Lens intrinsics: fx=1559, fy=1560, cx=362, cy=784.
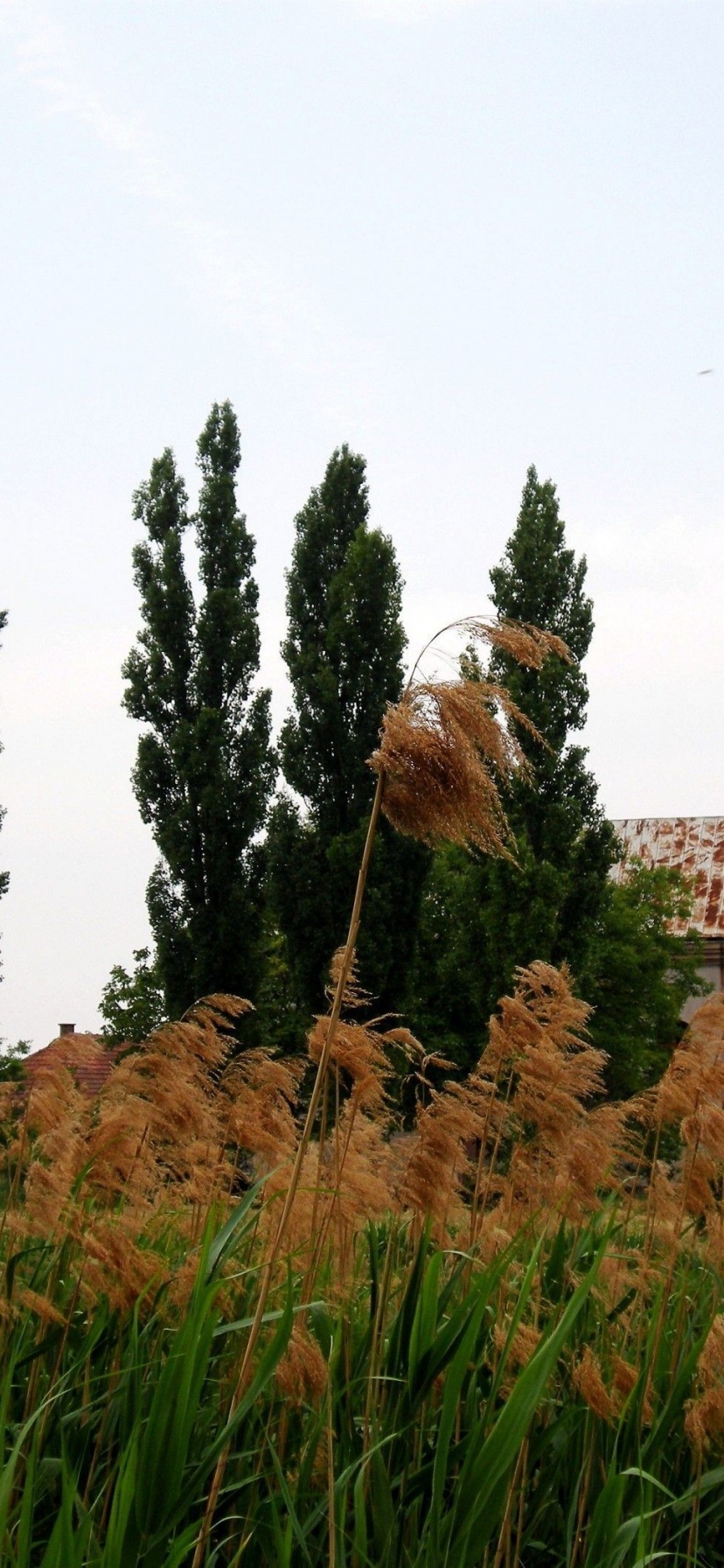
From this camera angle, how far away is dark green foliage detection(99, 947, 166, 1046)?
3133 cm

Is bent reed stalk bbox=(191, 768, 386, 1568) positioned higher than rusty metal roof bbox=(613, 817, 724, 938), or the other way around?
rusty metal roof bbox=(613, 817, 724, 938)

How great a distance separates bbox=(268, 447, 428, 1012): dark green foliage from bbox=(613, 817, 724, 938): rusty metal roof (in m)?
17.9

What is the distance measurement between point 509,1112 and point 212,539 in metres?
24.9

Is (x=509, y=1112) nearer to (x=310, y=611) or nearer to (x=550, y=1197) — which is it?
(x=550, y=1197)

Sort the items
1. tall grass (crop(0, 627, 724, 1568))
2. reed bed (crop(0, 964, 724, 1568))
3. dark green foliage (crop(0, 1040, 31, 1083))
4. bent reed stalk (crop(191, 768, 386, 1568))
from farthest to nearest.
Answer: dark green foliage (crop(0, 1040, 31, 1083)) → reed bed (crop(0, 964, 724, 1568)) → tall grass (crop(0, 627, 724, 1568)) → bent reed stalk (crop(191, 768, 386, 1568))

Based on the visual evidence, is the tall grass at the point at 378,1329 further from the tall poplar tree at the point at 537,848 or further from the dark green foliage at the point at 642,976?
the dark green foliage at the point at 642,976

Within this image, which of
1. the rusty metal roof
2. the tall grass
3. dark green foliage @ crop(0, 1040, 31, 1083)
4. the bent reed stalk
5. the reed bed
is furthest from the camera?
the rusty metal roof

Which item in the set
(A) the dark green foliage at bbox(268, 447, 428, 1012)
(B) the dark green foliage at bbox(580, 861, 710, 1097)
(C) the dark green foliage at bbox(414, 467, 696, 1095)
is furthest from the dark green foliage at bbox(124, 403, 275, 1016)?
(B) the dark green foliage at bbox(580, 861, 710, 1097)

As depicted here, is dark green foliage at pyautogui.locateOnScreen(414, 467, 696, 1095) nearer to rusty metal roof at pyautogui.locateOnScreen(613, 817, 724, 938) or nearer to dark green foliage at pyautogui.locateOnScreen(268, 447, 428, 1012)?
dark green foliage at pyautogui.locateOnScreen(268, 447, 428, 1012)

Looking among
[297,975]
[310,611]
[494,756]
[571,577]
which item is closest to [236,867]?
[297,975]

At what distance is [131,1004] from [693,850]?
19752 mm

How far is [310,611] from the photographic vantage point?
2828 cm

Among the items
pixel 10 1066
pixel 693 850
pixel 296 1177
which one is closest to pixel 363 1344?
pixel 296 1177

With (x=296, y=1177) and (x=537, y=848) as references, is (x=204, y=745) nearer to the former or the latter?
(x=537, y=848)
